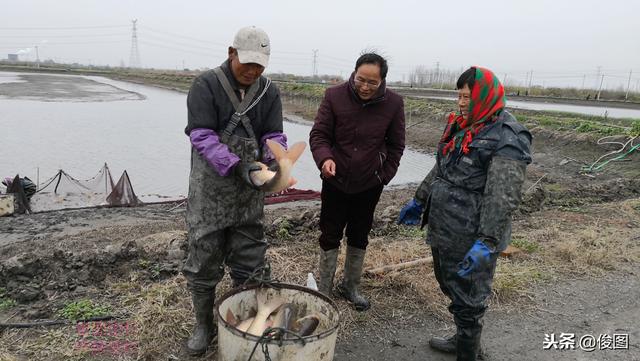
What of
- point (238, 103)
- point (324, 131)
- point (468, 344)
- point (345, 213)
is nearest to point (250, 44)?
point (238, 103)

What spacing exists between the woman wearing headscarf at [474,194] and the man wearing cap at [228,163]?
1.04 meters

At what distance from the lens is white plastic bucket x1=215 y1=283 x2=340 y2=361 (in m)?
2.24

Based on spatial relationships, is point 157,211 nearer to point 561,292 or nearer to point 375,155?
point 375,155

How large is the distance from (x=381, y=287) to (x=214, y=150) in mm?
2161

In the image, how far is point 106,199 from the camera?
332 inches

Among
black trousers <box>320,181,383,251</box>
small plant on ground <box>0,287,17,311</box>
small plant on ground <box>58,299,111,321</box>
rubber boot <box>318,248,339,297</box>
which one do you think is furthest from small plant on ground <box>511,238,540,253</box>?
small plant on ground <box>0,287,17,311</box>

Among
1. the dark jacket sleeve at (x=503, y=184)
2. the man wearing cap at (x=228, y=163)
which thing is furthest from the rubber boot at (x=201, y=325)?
the dark jacket sleeve at (x=503, y=184)

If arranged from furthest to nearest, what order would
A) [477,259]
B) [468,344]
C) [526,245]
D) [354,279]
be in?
1. [526,245]
2. [354,279]
3. [468,344]
4. [477,259]

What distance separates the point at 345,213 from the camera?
3.57 metres

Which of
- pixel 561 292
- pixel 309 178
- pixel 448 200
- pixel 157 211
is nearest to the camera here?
pixel 448 200

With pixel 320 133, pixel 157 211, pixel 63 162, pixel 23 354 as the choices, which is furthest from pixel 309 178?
pixel 23 354

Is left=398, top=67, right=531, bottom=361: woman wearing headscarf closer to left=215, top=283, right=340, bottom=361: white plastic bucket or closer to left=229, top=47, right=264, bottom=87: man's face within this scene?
left=215, top=283, right=340, bottom=361: white plastic bucket

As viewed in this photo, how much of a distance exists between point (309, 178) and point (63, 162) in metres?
5.86

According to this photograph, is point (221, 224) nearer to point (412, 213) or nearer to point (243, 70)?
point (243, 70)
